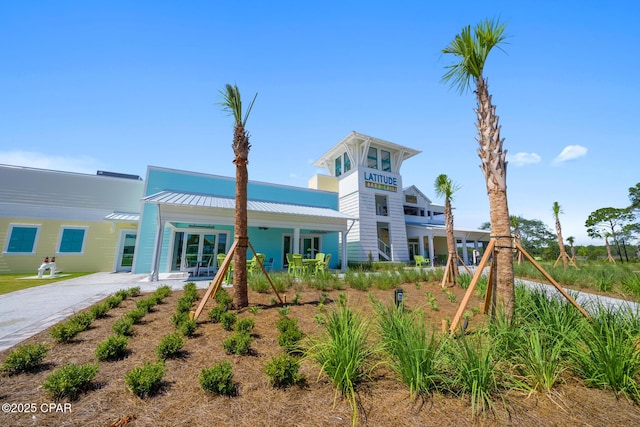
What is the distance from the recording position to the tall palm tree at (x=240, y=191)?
544 centimetres

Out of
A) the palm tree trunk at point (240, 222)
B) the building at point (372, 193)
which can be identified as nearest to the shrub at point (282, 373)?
the palm tree trunk at point (240, 222)

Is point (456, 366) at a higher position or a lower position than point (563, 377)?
higher

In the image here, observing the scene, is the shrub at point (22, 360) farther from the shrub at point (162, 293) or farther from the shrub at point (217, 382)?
the shrub at point (162, 293)

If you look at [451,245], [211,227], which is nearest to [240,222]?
[451,245]

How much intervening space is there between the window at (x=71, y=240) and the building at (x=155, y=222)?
0.04m

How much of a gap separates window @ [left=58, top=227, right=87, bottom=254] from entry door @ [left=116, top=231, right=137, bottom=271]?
6.40ft

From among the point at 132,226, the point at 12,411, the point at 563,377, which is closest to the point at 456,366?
the point at 563,377

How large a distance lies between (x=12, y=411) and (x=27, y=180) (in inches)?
739

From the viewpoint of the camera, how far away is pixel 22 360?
2756mm

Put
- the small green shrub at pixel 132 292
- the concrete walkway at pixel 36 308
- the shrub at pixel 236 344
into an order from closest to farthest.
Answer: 1. the shrub at pixel 236 344
2. the concrete walkway at pixel 36 308
3. the small green shrub at pixel 132 292

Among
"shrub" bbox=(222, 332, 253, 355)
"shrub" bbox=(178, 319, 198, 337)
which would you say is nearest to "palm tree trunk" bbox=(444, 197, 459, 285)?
"shrub" bbox=(222, 332, 253, 355)

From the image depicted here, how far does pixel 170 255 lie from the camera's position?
13.6m

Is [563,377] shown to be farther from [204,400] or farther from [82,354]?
[82,354]

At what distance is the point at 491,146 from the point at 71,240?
19943 mm
